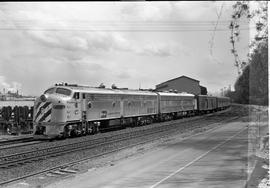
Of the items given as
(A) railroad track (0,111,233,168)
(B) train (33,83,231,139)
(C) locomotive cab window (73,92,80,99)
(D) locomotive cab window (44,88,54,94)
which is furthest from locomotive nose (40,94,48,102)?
(A) railroad track (0,111,233,168)

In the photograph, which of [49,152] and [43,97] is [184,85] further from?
[49,152]

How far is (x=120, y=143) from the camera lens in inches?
742

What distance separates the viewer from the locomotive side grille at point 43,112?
66.4 ft

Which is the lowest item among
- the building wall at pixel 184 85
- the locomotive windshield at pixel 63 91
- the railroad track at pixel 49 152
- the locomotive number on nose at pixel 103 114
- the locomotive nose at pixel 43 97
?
the railroad track at pixel 49 152

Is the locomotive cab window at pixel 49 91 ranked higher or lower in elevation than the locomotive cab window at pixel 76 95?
higher

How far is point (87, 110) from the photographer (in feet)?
73.0

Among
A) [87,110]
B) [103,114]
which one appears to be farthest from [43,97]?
[103,114]

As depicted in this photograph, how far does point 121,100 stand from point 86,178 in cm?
1748

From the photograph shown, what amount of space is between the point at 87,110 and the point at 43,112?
2.80 metres

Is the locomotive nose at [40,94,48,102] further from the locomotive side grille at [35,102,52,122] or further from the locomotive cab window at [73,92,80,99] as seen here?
the locomotive cab window at [73,92,80,99]

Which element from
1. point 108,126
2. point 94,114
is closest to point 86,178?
point 94,114

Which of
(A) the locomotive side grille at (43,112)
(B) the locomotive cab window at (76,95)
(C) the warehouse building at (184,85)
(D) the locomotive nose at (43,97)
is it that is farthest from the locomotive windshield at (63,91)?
(C) the warehouse building at (184,85)

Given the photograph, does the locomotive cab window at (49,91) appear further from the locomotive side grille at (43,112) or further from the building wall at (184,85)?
the building wall at (184,85)

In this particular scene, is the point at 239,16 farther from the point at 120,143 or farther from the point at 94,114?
the point at 94,114
